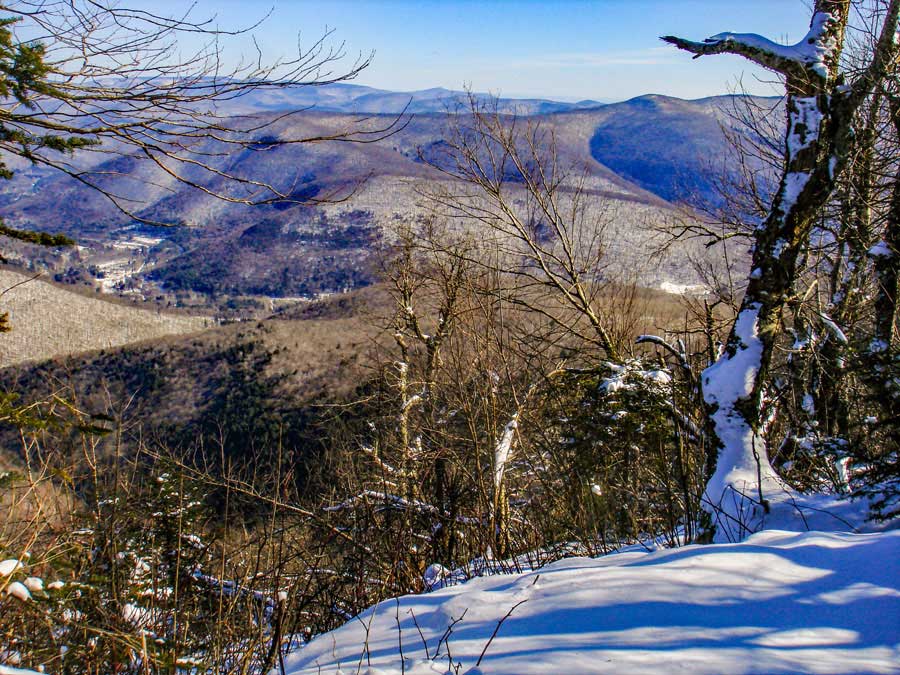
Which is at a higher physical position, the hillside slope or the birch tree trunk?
the birch tree trunk

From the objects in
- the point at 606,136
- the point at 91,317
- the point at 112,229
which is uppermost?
the point at 606,136

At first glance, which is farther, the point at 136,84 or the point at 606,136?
the point at 606,136

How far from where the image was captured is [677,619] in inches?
Result: 79.4

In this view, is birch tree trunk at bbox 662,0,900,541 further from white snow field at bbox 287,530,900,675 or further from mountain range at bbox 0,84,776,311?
mountain range at bbox 0,84,776,311

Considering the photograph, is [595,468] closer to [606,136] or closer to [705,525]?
[705,525]

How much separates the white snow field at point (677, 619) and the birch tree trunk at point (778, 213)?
4.63ft

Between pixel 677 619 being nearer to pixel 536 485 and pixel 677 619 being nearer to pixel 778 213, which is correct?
pixel 778 213

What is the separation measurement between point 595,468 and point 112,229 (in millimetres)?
163813

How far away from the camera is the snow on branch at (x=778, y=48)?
411cm

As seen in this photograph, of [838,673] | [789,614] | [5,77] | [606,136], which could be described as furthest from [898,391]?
[606,136]

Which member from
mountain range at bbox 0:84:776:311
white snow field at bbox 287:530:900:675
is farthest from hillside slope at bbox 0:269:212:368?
white snow field at bbox 287:530:900:675

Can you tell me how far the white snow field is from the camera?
178 centimetres

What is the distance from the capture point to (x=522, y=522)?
5910 millimetres

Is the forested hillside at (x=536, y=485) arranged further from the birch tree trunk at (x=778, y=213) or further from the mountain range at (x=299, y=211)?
the mountain range at (x=299, y=211)
